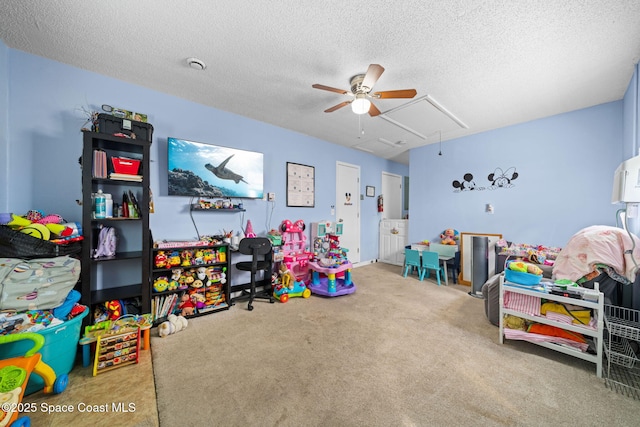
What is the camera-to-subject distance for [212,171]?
303 centimetres

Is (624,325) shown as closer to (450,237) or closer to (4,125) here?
(450,237)

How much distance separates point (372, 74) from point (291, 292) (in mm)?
2727

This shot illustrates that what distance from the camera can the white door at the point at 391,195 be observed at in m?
5.79

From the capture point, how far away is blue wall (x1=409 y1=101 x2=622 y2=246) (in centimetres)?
293

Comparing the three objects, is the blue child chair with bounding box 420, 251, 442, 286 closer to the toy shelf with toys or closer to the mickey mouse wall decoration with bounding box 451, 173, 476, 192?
the mickey mouse wall decoration with bounding box 451, 173, 476, 192

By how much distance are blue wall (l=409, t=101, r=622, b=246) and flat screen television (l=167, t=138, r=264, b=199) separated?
3.48 metres

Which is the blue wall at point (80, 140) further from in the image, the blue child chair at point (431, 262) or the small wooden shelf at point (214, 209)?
the blue child chair at point (431, 262)

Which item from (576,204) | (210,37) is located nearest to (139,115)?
(210,37)

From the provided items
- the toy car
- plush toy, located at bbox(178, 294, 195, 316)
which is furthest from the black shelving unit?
the toy car

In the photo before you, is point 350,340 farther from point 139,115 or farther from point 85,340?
point 139,115

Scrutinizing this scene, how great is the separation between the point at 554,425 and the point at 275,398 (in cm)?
162

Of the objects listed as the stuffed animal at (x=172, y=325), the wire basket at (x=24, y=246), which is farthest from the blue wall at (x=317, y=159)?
the stuffed animal at (x=172, y=325)

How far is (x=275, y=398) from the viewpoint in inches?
57.2

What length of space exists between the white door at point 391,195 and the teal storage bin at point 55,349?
538 centimetres
